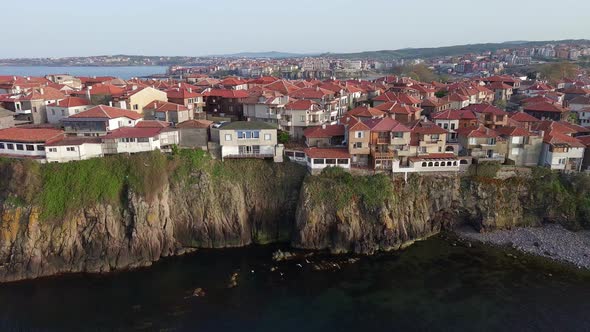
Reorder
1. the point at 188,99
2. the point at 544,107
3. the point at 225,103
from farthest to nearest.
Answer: the point at 225,103 → the point at 188,99 → the point at 544,107

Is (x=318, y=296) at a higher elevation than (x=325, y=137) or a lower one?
lower

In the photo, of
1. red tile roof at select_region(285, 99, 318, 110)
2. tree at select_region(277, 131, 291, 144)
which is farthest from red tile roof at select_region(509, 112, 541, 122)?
tree at select_region(277, 131, 291, 144)

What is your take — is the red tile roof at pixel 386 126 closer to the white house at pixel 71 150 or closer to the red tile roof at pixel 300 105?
the red tile roof at pixel 300 105

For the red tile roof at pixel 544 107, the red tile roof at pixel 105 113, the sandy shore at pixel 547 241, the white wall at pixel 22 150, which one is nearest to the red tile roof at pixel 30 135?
the white wall at pixel 22 150

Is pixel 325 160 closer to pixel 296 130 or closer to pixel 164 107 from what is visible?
pixel 296 130

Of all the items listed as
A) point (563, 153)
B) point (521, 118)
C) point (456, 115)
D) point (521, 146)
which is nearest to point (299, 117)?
point (456, 115)

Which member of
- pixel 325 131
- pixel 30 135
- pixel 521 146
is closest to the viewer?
pixel 30 135
